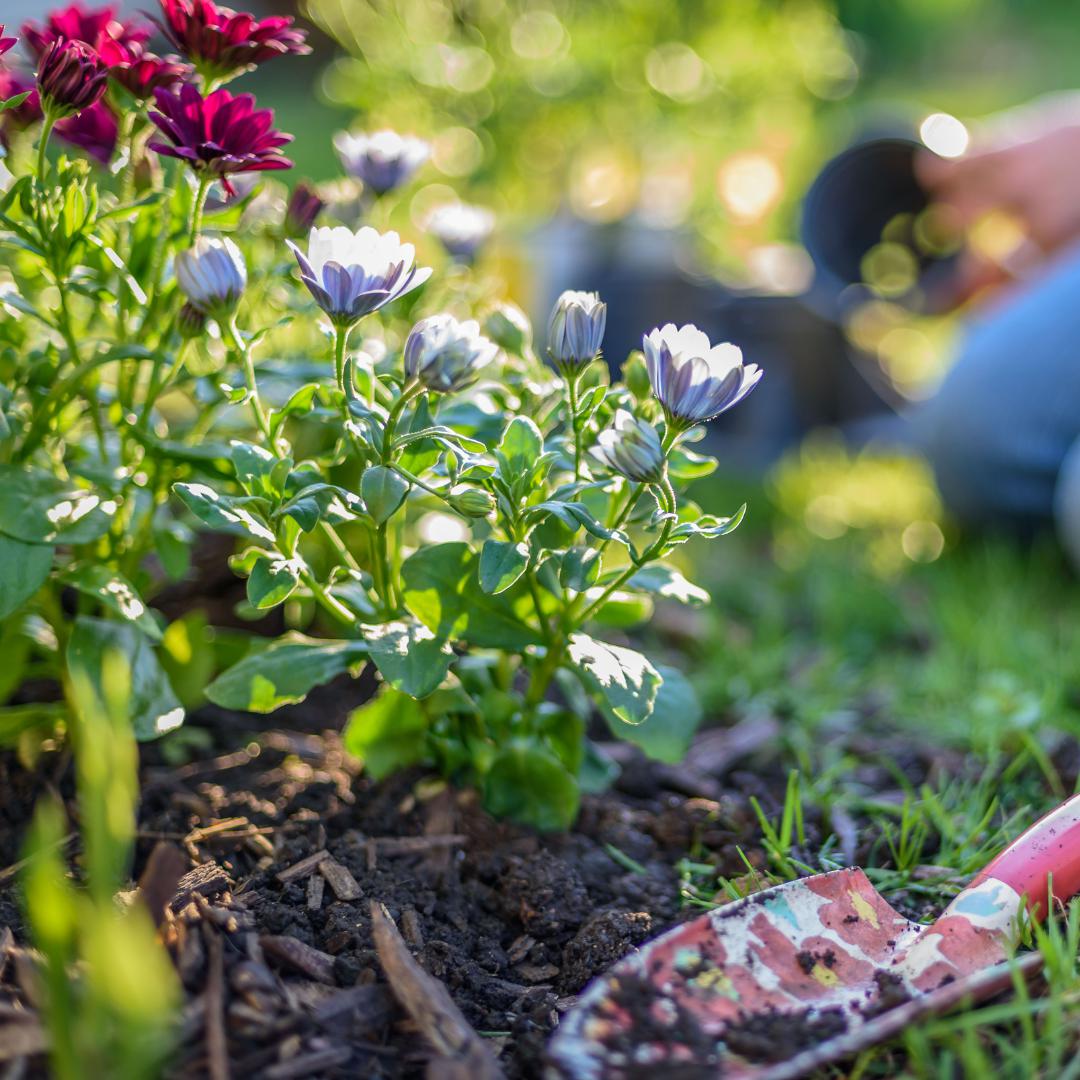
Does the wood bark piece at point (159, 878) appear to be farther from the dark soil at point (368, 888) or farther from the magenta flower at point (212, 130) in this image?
the magenta flower at point (212, 130)

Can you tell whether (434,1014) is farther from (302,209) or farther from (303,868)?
(302,209)

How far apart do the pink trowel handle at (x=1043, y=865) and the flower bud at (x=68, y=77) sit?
39.9 inches

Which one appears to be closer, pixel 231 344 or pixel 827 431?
pixel 231 344

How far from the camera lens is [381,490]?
102 centimetres

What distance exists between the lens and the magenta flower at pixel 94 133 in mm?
1190

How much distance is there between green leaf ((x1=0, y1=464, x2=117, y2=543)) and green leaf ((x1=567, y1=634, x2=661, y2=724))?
0.47 m

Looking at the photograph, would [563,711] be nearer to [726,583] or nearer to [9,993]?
[9,993]

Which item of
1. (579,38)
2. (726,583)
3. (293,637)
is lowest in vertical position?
(726,583)

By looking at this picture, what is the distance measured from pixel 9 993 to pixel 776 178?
368 centimetres

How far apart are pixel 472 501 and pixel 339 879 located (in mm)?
397

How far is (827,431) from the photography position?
334 centimetres

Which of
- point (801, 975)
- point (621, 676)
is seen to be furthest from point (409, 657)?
point (801, 975)

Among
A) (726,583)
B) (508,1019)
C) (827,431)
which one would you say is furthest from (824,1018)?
(827,431)

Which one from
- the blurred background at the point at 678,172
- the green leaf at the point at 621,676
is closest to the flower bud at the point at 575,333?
the green leaf at the point at 621,676
